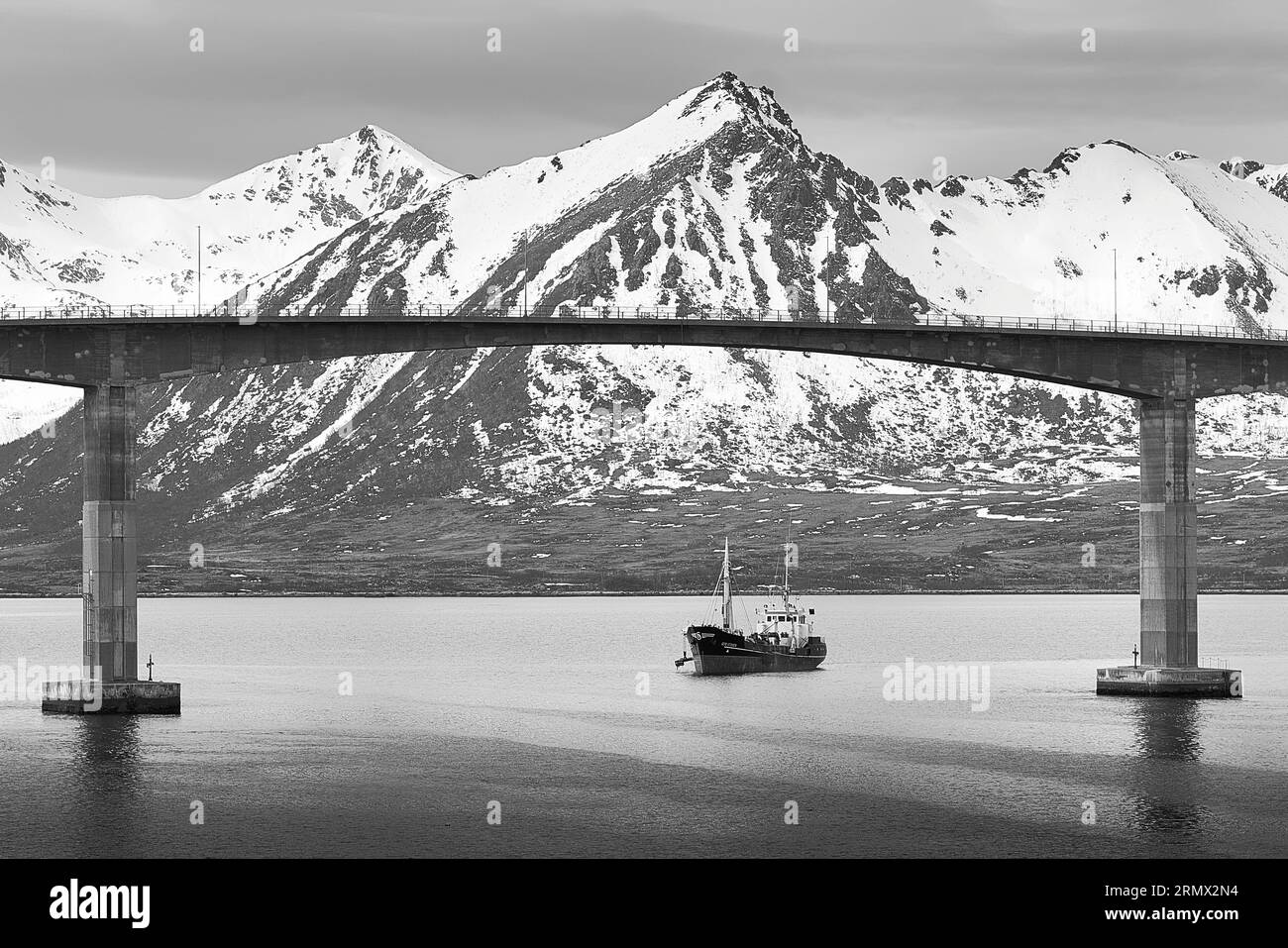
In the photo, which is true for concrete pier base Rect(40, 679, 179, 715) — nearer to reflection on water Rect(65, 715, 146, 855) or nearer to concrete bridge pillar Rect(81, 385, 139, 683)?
reflection on water Rect(65, 715, 146, 855)

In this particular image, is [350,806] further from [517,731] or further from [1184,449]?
[1184,449]

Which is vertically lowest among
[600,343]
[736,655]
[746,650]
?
[736,655]

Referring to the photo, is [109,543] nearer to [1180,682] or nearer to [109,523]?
[109,523]

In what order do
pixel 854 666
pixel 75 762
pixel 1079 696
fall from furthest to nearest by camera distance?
pixel 854 666
pixel 1079 696
pixel 75 762

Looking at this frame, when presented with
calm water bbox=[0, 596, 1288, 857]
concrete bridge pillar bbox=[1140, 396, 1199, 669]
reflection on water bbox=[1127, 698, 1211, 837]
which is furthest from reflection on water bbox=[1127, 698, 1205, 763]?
concrete bridge pillar bbox=[1140, 396, 1199, 669]

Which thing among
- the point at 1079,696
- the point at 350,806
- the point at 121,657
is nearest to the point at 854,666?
the point at 1079,696

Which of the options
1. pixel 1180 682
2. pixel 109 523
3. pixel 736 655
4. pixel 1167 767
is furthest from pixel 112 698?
pixel 736 655
